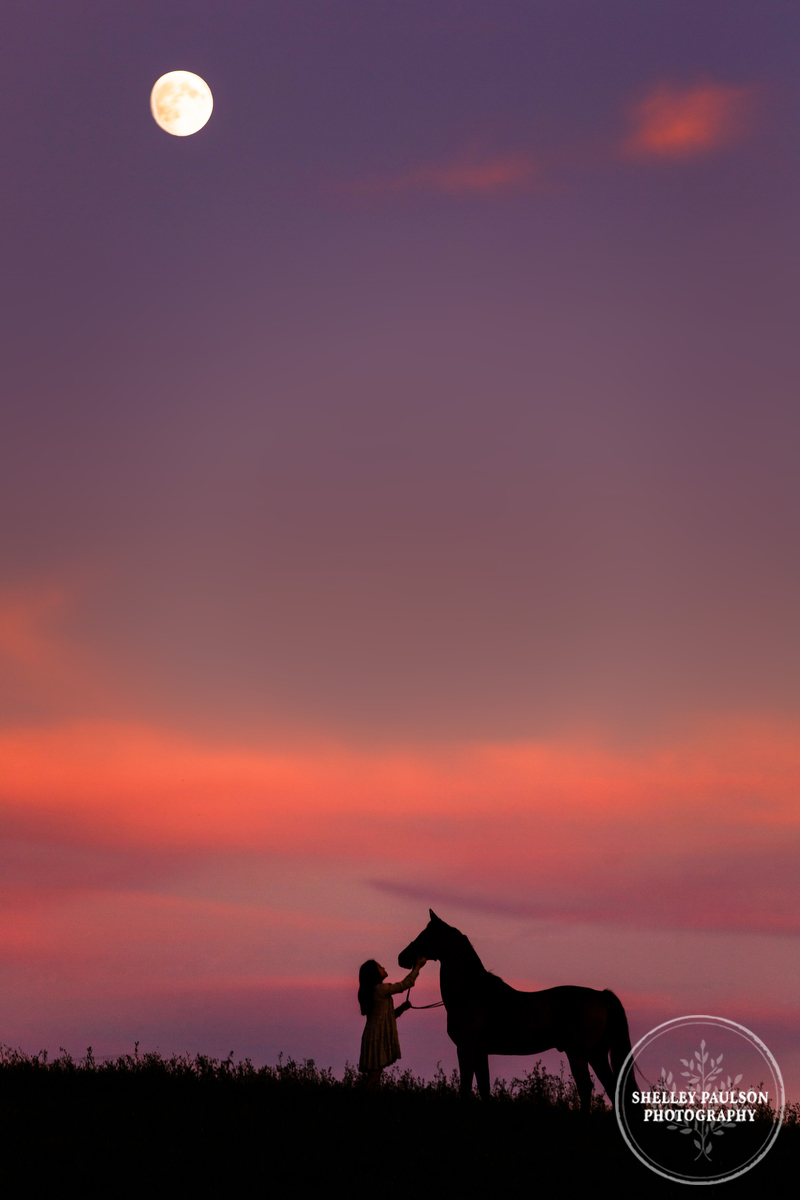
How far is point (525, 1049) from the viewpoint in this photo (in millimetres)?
17594

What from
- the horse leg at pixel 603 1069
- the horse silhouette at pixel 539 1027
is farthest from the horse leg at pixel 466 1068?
the horse leg at pixel 603 1069

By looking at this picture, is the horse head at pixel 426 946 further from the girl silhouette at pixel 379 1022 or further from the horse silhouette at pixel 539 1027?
the horse silhouette at pixel 539 1027

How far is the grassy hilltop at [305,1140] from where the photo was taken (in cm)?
1322

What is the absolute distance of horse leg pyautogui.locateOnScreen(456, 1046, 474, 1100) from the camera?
17.2 meters

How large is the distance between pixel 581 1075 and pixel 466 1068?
173 centimetres

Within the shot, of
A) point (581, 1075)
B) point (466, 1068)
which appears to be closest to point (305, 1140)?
point (466, 1068)

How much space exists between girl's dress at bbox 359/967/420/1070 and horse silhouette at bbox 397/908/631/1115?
1.06m

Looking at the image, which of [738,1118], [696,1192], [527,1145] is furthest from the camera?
[738,1118]

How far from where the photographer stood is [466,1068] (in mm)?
17453

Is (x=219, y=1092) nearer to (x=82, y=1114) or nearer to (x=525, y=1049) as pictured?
(x=82, y=1114)

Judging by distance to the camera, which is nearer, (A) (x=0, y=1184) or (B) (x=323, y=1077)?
(A) (x=0, y=1184)

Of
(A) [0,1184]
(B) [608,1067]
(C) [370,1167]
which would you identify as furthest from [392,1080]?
(A) [0,1184]

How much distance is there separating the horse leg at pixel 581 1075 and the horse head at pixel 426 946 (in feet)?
8.54

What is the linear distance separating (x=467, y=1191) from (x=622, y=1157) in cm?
248
